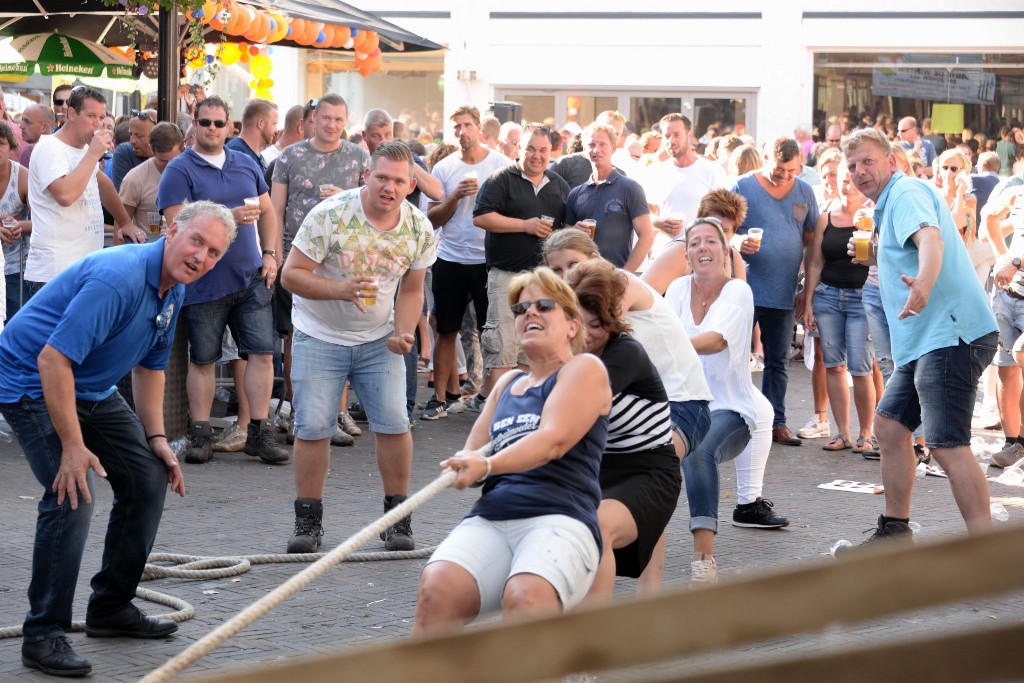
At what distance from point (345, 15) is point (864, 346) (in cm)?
677

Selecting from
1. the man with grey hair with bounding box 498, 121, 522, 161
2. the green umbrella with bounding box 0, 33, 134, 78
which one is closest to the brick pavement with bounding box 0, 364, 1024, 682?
the man with grey hair with bounding box 498, 121, 522, 161

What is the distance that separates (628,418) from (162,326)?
70.1 inches

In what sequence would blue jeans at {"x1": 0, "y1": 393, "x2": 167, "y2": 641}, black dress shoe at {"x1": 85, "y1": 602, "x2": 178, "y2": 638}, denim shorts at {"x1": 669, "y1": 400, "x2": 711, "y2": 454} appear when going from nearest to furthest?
blue jeans at {"x1": 0, "y1": 393, "x2": 167, "y2": 641} < black dress shoe at {"x1": 85, "y1": 602, "x2": 178, "y2": 638} < denim shorts at {"x1": 669, "y1": 400, "x2": 711, "y2": 454}

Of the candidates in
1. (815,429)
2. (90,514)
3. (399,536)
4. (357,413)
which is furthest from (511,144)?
(90,514)

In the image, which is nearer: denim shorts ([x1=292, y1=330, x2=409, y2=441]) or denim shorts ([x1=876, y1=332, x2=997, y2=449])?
denim shorts ([x1=876, y1=332, x2=997, y2=449])

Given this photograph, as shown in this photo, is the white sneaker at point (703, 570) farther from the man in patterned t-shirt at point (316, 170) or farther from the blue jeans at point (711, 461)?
the man in patterned t-shirt at point (316, 170)

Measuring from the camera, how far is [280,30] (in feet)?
39.6

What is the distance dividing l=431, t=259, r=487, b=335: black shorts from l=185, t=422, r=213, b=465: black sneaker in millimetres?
2283

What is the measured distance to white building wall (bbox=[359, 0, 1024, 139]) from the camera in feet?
81.0

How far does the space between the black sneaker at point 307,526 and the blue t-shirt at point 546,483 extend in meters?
2.27

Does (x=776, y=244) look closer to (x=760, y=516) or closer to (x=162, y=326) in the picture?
(x=760, y=516)

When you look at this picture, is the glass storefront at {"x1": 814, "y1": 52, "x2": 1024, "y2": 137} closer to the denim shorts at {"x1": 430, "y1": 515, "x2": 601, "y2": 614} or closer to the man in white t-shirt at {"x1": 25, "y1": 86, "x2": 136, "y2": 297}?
the man in white t-shirt at {"x1": 25, "y1": 86, "x2": 136, "y2": 297}

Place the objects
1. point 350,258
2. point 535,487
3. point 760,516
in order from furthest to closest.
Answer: point 760,516
point 350,258
point 535,487

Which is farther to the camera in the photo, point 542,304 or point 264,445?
point 264,445
